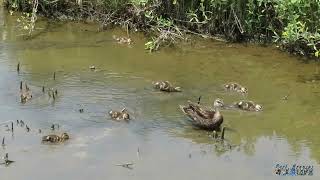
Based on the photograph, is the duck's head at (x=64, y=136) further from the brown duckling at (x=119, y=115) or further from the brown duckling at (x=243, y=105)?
the brown duckling at (x=243, y=105)

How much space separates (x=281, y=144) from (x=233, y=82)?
2.43 meters

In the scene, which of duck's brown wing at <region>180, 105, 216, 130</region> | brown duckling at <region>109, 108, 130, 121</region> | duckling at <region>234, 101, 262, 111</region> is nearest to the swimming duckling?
brown duckling at <region>109, 108, 130, 121</region>

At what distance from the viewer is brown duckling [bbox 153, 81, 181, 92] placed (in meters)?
10.2

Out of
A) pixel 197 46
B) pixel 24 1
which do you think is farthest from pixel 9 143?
pixel 24 1

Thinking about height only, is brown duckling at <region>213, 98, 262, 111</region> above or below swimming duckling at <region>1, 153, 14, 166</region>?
above

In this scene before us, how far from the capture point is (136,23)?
13.9 meters

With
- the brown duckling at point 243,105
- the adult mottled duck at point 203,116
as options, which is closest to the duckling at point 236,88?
the brown duckling at point 243,105

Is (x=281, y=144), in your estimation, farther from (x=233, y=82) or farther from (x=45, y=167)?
(x=45, y=167)

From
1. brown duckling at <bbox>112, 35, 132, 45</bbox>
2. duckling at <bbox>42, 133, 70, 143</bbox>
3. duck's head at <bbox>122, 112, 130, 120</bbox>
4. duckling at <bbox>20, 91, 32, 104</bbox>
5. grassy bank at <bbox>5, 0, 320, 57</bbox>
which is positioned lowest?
duckling at <bbox>42, 133, 70, 143</bbox>

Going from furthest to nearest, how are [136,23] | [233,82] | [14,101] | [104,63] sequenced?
[136,23], [104,63], [233,82], [14,101]

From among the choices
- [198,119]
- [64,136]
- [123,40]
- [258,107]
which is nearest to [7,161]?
[64,136]

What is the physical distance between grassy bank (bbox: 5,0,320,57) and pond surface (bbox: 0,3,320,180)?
33 cm

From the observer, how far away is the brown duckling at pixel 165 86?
1020 centimetres

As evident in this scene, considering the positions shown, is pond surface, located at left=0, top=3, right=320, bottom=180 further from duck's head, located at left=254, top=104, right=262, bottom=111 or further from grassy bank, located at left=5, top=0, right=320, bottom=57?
grassy bank, located at left=5, top=0, right=320, bottom=57
